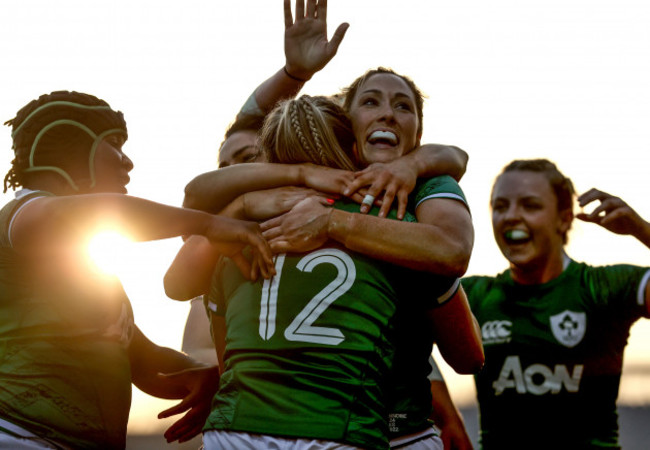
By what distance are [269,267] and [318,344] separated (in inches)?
13.8

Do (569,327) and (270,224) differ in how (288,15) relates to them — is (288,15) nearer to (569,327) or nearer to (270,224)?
(270,224)

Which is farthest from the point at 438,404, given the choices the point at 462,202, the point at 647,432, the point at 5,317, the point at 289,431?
the point at 647,432

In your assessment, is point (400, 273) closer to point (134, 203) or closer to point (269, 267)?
point (269, 267)

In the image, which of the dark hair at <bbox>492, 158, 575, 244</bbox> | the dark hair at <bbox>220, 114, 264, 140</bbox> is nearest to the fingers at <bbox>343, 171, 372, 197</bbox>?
the dark hair at <bbox>220, 114, 264, 140</bbox>

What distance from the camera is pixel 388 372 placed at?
2395mm

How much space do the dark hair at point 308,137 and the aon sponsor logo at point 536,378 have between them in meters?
2.42

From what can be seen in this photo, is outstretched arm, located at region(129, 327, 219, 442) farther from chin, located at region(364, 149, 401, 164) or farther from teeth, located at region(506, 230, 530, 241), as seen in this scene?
teeth, located at region(506, 230, 530, 241)

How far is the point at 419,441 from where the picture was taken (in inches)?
107

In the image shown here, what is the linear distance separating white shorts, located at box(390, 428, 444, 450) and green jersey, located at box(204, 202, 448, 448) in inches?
14.3

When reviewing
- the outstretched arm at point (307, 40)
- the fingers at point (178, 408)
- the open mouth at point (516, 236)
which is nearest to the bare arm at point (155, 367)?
the fingers at point (178, 408)

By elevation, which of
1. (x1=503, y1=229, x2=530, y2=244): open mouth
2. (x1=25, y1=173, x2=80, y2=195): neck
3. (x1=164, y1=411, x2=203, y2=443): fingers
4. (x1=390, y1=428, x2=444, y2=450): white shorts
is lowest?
(x1=390, y1=428, x2=444, y2=450): white shorts

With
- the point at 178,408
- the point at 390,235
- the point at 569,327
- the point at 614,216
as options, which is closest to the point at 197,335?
the point at 178,408

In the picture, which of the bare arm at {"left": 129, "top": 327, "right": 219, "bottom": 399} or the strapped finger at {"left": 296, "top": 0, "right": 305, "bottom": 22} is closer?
the bare arm at {"left": 129, "top": 327, "right": 219, "bottom": 399}

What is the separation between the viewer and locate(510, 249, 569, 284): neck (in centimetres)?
499
